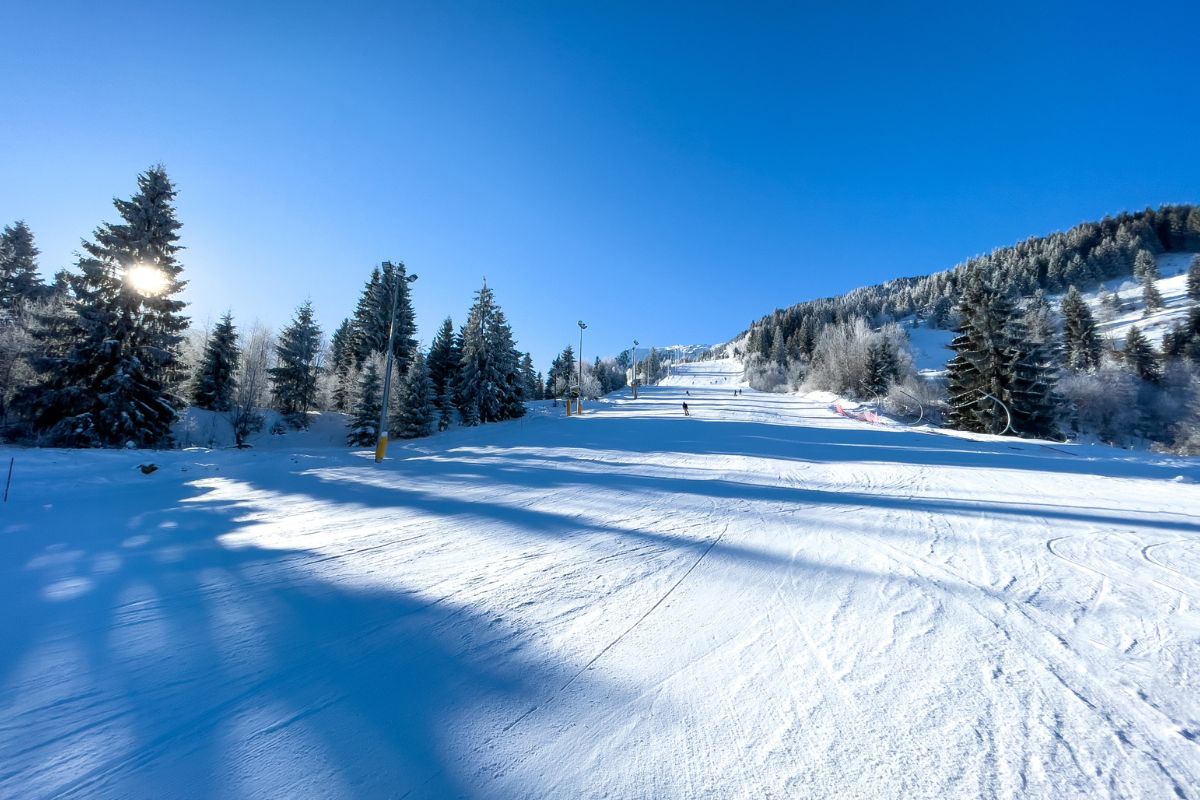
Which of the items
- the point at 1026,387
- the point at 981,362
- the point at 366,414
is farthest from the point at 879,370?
the point at 366,414

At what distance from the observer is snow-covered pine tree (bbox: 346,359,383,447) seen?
25.9m

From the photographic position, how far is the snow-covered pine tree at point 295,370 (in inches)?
1318

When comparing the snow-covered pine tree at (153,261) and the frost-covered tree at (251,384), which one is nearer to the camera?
the snow-covered pine tree at (153,261)

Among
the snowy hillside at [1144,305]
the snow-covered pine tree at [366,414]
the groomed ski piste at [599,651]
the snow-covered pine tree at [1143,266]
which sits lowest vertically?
A: the groomed ski piste at [599,651]

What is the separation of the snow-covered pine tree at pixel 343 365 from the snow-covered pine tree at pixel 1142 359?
7104cm

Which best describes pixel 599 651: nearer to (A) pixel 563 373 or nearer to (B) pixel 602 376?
(A) pixel 563 373

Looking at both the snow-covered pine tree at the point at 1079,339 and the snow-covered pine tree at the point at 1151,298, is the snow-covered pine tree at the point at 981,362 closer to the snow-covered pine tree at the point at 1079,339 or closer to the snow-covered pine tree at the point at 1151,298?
the snow-covered pine tree at the point at 1079,339

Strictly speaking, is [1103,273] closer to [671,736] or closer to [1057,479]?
[1057,479]

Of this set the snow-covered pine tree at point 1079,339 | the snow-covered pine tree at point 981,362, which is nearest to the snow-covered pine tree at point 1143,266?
the snow-covered pine tree at point 1079,339

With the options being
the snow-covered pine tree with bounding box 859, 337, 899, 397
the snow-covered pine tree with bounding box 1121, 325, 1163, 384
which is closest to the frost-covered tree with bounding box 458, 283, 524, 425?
the snow-covered pine tree with bounding box 859, 337, 899, 397

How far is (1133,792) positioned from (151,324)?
2551 cm

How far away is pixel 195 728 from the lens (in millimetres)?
1976

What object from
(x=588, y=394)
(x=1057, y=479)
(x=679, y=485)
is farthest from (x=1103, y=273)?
(x=679, y=485)

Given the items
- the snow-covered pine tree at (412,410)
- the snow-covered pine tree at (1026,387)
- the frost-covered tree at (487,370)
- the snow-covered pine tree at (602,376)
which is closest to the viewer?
the snow-covered pine tree at (1026,387)
